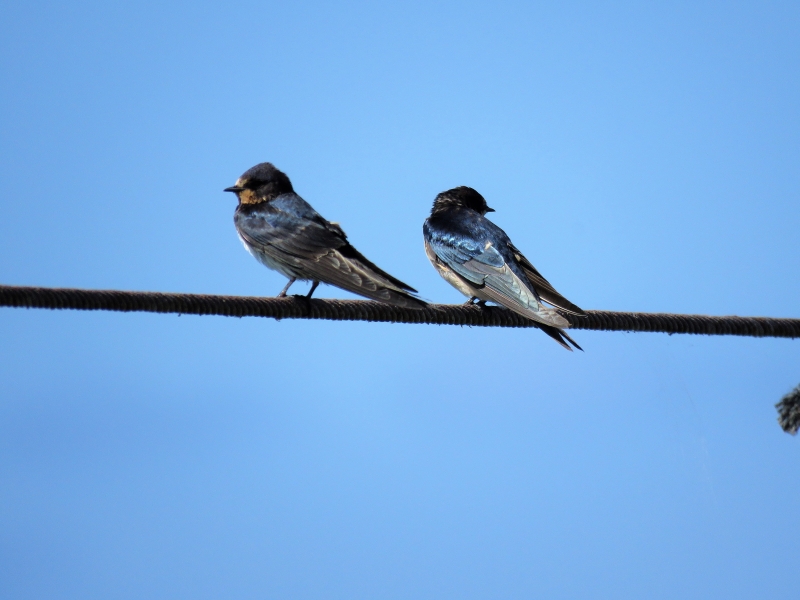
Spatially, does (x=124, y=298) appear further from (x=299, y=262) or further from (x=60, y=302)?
(x=299, y=262)

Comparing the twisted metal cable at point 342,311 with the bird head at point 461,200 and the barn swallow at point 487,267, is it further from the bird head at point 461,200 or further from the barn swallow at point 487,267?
the bird head at point 461,200

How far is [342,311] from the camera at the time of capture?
4.16m

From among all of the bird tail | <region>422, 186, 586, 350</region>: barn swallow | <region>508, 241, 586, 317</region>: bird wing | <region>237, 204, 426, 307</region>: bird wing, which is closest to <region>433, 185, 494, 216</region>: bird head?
<region>422, 186, 586, 350</region>: barn swallow

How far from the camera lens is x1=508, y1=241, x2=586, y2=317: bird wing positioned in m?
5.39

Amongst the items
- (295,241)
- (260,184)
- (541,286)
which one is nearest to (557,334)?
(541,286)

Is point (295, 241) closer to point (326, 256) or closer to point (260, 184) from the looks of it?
point (326, 256)

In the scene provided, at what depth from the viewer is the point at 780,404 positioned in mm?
3908

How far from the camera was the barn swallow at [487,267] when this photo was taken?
17.3 feet

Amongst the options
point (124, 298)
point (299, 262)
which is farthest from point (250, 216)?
point (124, 298)

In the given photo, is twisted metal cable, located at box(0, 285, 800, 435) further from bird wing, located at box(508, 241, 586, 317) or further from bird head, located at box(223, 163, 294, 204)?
bird head, located at box(223, 163, 294, 204)

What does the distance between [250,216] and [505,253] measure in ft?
5.26

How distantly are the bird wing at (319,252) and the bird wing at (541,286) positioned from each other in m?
0.99

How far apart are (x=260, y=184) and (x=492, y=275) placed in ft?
5.74

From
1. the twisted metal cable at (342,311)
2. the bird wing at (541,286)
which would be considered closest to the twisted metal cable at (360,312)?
the twisted metal cable at (342,311)
